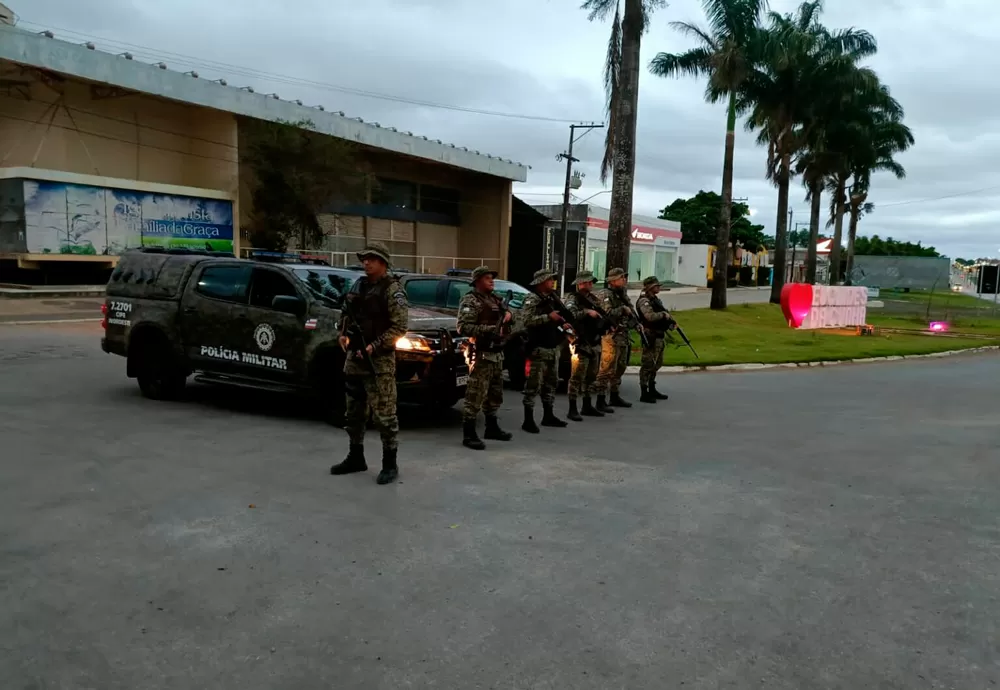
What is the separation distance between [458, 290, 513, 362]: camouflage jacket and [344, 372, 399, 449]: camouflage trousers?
1.46 metres

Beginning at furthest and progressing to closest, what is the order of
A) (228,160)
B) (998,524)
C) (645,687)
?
(228,160), (998,524), (645,687)

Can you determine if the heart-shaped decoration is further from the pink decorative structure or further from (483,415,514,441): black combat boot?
(483,415,514,441): black combat boot

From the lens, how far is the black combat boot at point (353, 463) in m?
6.36

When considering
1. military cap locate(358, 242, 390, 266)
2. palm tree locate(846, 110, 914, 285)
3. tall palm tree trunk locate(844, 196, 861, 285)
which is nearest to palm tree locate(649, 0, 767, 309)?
palm tree locate(846, 110, 914, 285)

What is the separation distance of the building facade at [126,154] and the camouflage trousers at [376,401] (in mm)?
24692

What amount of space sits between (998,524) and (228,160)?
33.5 meters

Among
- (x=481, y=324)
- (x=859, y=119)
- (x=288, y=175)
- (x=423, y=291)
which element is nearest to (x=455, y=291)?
(x=423, y=291)

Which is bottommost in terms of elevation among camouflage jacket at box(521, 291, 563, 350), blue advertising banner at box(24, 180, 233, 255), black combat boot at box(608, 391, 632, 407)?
black combat boot at box(608, 391, 632, 407)

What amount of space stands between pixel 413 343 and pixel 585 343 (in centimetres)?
226

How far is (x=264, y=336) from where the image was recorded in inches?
339

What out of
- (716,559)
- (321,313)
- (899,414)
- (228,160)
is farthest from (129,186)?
(716,559)

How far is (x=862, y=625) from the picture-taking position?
3762 millimetres

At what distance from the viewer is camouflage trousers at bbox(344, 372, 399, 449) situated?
6.27 meters

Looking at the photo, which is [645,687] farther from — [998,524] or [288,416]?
[288,416]
